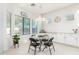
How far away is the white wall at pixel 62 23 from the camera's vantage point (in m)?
7.18

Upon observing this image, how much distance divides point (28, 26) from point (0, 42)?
4350 mm

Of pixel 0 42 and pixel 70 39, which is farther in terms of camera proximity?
pixel 70 39

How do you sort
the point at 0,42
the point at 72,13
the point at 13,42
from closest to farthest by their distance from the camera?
the point at 0,42 → the point at 13,42 → the point at 72,13

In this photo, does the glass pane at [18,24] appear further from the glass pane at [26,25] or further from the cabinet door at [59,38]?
the cabinet door at [59,38]

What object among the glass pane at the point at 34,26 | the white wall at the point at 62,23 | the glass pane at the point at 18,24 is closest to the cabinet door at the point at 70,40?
the white wall at the point at 62,23

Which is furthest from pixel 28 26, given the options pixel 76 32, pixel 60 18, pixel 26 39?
pixel 76 32

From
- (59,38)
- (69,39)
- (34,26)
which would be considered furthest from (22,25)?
(69,39)

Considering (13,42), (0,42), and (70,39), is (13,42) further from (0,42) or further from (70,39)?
(70,39)

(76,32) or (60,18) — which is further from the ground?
(60,18)

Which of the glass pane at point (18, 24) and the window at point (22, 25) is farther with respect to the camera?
the window at point (22, 25)

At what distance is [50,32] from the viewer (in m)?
9.21

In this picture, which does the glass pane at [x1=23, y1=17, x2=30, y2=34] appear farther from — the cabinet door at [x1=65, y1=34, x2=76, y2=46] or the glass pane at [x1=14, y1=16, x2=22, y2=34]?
the cabinet door at [x1=65, y1=34, x2=76, y2=46]

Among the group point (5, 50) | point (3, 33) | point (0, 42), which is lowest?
point (5, 50)

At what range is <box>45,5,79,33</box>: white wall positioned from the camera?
23.5 ft
